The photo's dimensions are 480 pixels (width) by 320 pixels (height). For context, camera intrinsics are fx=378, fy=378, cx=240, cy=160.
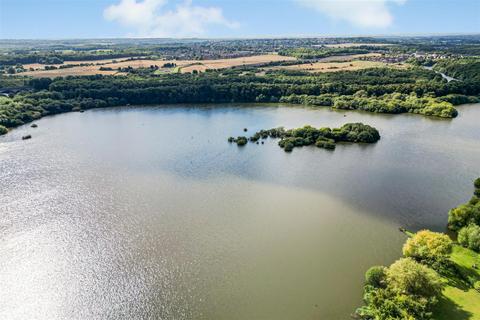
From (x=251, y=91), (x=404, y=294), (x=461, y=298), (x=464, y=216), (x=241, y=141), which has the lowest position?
(x=241, y=141)

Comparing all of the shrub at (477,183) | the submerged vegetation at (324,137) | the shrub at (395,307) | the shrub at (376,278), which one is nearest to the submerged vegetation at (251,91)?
the submerged vegetation at (324,137)

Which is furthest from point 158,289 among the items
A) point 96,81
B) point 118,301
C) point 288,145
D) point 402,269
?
point 96,81

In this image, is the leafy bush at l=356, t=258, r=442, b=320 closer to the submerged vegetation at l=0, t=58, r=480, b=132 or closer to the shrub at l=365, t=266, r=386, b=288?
the shrub at l=365, t=266, r=386, b=288

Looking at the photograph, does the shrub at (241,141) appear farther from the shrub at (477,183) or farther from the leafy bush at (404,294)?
the leafy bush at (404,294)

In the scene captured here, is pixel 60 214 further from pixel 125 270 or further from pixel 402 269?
pixel 402 269

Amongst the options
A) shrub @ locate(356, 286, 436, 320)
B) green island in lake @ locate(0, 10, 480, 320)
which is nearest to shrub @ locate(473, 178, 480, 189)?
green island in lake @ locate(0, 10, 480, 320)

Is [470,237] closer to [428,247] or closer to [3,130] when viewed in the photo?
[428,247]

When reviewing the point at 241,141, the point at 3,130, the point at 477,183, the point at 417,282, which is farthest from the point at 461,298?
the point at 3,130
